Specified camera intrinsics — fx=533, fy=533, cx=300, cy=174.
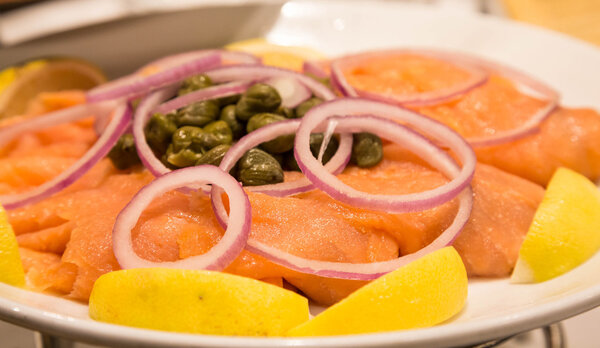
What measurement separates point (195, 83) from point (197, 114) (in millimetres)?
162

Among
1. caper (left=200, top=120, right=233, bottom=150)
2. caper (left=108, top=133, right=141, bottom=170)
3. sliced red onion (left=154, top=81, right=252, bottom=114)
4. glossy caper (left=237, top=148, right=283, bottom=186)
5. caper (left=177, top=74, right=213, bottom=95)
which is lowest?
caper (left=108, top=133, right=141, bottom=170)

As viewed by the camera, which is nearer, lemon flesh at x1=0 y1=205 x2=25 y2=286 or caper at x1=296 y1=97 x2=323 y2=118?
lemon flesh at x1=0 y1=205 x2=25 y2=286

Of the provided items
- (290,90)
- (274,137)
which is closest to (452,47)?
(290,90)

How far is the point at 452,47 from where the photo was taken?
331 cm

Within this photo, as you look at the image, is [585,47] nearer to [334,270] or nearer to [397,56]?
[397,56]

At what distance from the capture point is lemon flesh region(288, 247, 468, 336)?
1291mm

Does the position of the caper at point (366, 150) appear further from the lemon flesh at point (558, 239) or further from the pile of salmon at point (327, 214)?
the lemon flesh at point (558, 239)

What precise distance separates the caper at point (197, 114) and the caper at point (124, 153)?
A: 7.7 inches

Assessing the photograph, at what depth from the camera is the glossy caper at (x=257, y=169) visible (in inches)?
67.2

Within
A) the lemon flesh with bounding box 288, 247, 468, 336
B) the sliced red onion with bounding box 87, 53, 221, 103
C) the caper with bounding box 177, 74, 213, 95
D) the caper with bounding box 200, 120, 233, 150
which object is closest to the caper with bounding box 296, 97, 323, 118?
the caper with bounding box 200, 120, 233, 150

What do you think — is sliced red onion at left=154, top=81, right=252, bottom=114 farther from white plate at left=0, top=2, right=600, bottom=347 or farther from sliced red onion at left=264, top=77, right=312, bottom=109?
white plate at left=0, top=2, right=600, bottom=347

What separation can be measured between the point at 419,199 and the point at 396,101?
637 mm

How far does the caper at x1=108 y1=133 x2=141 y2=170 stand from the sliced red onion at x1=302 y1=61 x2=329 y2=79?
2.73ft

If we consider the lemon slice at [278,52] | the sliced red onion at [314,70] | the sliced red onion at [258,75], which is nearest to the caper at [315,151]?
the sliced red onion at [258,75]
